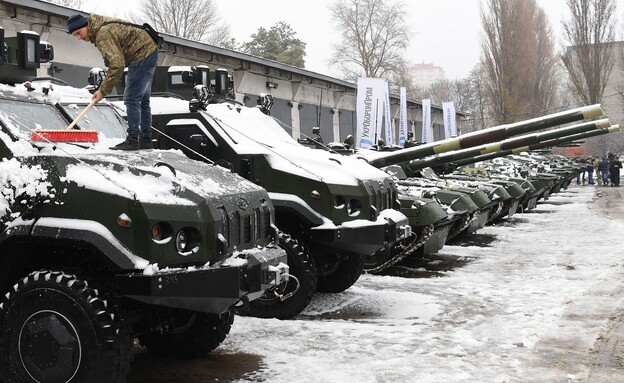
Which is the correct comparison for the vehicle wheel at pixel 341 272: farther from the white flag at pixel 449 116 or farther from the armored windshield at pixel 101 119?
the white flag at pixel 449 116

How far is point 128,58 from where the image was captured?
5.91 metres

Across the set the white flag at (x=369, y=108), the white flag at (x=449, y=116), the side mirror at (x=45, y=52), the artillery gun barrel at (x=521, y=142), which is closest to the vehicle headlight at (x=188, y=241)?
the side mirror at (x=45, y=52)

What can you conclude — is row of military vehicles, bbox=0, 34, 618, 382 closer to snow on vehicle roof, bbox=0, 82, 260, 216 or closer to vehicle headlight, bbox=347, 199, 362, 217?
snow on vehicle roof, bbox=0, 82, 260, 216

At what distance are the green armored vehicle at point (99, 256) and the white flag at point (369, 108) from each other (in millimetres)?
14679

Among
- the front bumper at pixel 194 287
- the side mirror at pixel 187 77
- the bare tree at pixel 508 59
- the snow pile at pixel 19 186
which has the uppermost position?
the bare tree at pixel 508 59

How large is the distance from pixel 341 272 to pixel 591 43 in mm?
38457

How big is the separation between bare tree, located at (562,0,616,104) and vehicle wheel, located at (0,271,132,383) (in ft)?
138

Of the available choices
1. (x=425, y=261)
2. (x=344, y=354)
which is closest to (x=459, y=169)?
(x=425, y=261)

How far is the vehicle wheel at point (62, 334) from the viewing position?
4.60 metres

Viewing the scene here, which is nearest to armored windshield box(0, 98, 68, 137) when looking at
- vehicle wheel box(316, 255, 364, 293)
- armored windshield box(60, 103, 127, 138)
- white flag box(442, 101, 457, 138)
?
armored windshield box(60, 103, 127, 138)

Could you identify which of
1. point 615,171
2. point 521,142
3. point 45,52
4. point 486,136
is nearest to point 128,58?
point 45,52

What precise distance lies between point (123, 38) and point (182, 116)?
2678 millimetres

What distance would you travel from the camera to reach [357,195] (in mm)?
8086

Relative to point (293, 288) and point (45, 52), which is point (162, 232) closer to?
point (45, 52)
